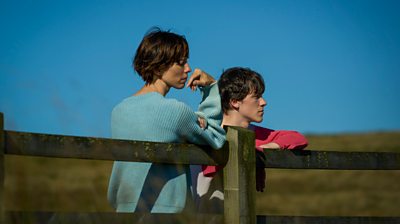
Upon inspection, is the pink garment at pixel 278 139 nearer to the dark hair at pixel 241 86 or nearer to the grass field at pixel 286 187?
the dark hair at pixel 241 86

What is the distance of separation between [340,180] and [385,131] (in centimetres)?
1045

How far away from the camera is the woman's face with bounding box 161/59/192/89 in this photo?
505 centimetres

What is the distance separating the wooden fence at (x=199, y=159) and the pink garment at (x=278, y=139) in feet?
0.34

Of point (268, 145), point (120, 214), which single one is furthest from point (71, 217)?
point (268, 145)

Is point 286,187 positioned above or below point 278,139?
below

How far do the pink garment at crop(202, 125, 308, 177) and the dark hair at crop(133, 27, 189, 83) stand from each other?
2.09 feet

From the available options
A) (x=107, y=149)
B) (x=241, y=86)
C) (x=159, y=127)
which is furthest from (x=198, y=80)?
(x=107, y=149)

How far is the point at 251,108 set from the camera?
586 cm

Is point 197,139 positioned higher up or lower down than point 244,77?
lower down

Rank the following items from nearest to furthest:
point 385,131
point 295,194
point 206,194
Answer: point 206,194, point 295,194, point 385,131

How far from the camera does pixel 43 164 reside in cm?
308

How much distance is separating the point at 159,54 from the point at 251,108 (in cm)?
103

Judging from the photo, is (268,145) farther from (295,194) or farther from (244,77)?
(295,194)

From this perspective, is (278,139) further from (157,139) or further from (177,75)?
(157,139)
